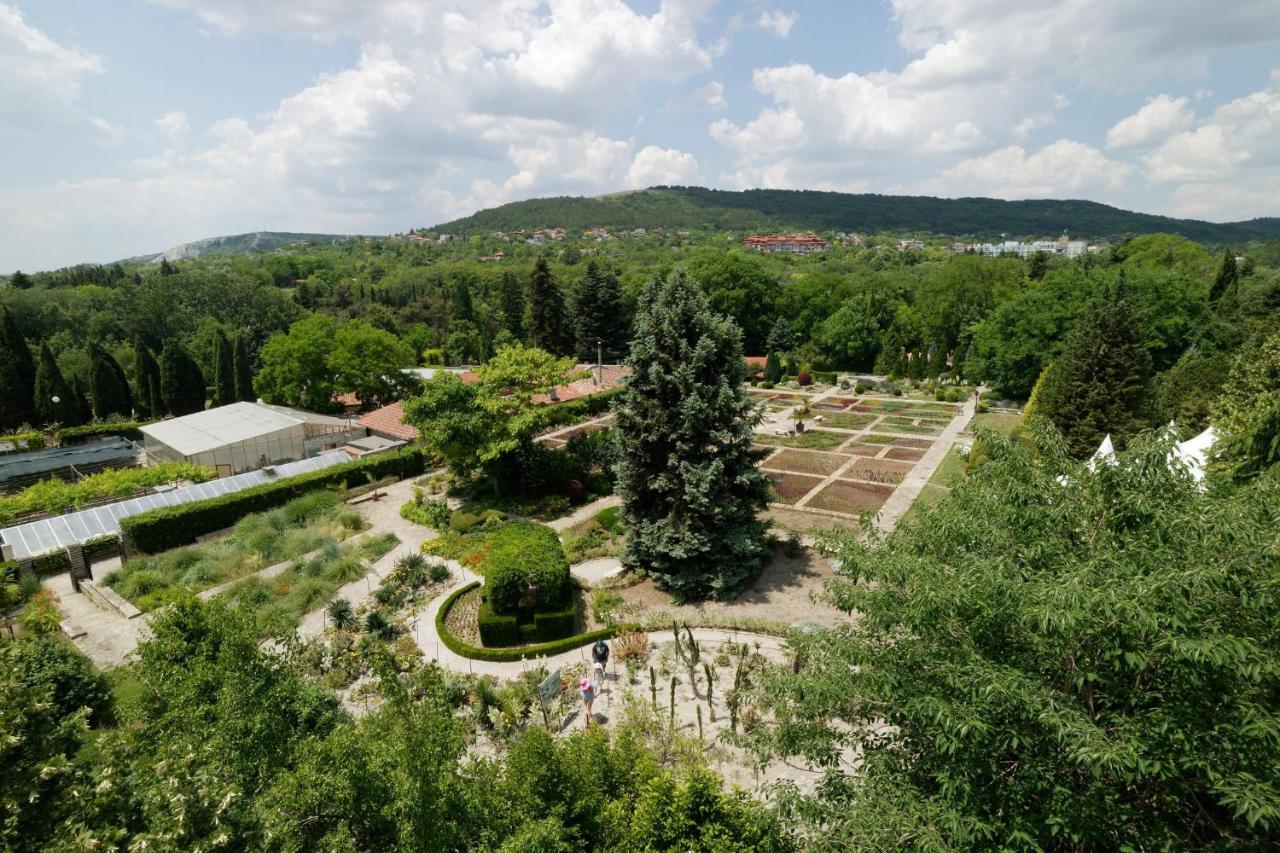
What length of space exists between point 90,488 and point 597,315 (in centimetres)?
3662

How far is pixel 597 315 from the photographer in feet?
173

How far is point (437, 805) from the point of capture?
6.37 meters

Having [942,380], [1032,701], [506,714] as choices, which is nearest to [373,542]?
[506,714]

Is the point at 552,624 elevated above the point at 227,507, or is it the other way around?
the point at 227,507

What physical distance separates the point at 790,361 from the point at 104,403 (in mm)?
50348

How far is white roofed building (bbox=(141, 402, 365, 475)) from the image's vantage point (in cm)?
2673

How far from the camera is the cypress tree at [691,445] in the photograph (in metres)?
16.2

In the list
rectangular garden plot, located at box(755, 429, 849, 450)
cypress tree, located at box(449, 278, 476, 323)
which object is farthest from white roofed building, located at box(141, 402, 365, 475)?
cypress tree, located at box(449, 278, 476, 323)

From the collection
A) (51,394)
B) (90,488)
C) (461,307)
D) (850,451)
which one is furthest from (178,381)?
(850,451)

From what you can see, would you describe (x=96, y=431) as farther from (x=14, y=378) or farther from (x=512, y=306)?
(x=512, y=306)

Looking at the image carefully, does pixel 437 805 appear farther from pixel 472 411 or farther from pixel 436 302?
pixel 436 302

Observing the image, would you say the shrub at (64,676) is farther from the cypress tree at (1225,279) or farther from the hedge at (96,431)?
the cypress tree at (1225,279)

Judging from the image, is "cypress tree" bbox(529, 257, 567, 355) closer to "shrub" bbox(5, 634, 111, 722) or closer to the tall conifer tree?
the tall conifer tree

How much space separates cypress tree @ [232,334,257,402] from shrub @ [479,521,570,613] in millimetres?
35198
